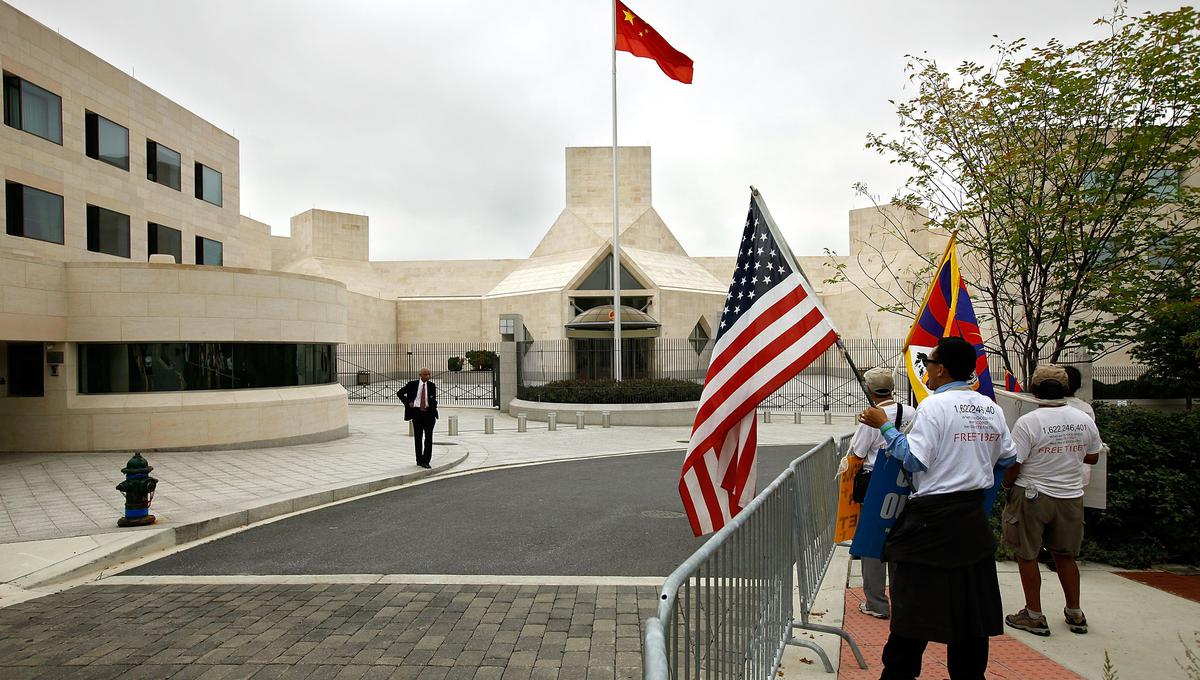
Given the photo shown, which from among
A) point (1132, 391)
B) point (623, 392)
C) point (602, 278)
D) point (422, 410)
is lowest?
point (1132, 391)

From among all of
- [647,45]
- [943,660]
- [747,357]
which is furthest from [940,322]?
[647,45]

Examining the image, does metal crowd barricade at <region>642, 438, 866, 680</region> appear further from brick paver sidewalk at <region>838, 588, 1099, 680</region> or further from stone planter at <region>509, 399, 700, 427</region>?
stone planter at <region>509, 399, 700, 427</region>

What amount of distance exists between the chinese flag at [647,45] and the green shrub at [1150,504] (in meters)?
19.0

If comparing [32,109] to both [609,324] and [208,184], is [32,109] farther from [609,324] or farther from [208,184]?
[609,324]

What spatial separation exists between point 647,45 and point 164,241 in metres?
17.0

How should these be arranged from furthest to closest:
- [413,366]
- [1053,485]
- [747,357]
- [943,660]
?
[413,366]
[1053,485]
[747,357]
[943,660]

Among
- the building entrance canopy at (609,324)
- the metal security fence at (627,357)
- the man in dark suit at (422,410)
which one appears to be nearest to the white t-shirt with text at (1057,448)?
the man in dark suit at (422,410)

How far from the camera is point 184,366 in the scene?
14844 millimetres

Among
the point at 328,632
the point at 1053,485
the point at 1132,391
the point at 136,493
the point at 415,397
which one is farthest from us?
the point at 1132,391

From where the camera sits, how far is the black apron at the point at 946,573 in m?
3.43

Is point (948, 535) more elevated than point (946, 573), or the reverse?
point (948, 535)

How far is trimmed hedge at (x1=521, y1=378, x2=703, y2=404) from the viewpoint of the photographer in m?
23.2

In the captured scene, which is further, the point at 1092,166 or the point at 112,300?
the point at 112,300

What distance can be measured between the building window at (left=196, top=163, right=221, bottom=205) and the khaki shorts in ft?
89.5
